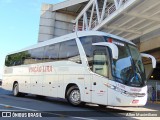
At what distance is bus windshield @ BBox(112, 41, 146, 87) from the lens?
453 inches

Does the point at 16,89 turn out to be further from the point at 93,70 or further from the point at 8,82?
the point at 93,70

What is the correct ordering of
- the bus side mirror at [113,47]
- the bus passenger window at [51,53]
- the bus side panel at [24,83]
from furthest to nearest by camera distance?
the bus side panel at [24,83], the bus passenger window at [51,53], the bus side mirror at [113,47]

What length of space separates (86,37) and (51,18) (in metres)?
26.0

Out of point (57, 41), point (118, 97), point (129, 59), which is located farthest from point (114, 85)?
point (57, 41)

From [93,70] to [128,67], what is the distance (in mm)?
1447

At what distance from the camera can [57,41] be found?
15.2 meters

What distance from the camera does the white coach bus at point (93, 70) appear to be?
1140 cm

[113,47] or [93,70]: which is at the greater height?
[113,47]

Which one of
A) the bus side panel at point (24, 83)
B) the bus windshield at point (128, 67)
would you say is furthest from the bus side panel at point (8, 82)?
the bus windshield at point (128, 67)

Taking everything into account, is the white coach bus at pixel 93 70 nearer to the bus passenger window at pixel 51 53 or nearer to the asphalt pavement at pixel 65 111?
the bus passenger window at pixel 51 53

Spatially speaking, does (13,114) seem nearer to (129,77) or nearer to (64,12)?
Result: (129,77)

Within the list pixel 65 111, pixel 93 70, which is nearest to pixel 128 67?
pixel 93 70

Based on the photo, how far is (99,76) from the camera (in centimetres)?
1184

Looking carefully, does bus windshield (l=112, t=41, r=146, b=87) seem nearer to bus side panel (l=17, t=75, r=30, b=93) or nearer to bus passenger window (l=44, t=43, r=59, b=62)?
bus passenger window (l=44, t=43, r=59, b=62)
